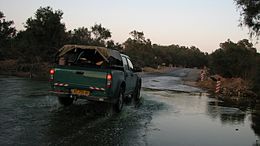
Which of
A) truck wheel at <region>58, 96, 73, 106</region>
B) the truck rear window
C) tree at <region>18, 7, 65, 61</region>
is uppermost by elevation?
tree at <region>18, 7, 65, 61</region>

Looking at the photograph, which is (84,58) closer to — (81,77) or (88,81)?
(81,77)

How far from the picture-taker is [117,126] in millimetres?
8289

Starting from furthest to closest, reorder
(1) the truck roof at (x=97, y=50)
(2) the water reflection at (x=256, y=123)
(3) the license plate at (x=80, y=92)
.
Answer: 1. (1) the truck roof at (x=97, y=50)
2. (3) the license plate at (x=80, y=92)
3. (2) the water reflection at (x=256, y=123)

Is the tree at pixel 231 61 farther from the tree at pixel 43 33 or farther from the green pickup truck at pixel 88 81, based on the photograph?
the green pickup truck at pixel 88 81

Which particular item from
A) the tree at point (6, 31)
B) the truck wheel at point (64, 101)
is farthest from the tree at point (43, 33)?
the truck wheel at point (64, 101)

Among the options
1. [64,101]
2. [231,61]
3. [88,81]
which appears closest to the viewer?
[88,81]

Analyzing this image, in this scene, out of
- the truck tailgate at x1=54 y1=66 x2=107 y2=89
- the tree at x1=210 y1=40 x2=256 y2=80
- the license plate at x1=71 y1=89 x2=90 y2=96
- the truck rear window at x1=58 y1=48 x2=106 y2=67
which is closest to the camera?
the truck tailgate at x1=54 y1=66 x2=107 y2=89

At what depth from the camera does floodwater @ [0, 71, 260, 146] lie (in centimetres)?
666

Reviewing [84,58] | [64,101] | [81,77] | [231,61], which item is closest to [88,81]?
[81,77]

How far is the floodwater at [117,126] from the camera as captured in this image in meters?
6.66

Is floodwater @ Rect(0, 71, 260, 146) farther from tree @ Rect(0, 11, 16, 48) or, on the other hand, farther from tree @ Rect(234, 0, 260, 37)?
tree @ Rect(0, 11, 16, 48)

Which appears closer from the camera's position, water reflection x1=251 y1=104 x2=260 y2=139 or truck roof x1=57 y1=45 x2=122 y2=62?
water reflection x1=251 y1=104 x2=260 y2=139

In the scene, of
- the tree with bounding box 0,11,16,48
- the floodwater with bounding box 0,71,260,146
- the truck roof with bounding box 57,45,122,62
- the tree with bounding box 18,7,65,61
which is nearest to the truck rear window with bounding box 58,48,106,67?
the truck roof with bounding box 57,45,122,62

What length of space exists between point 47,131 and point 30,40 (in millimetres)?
31485
